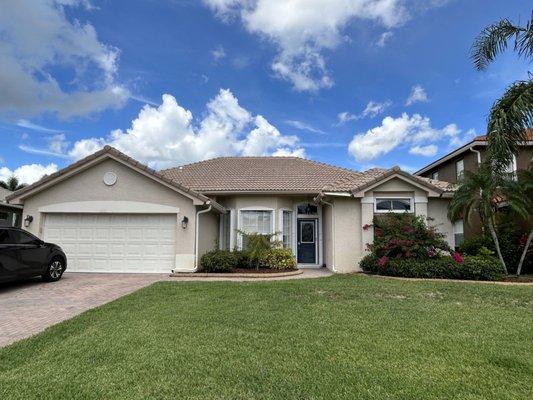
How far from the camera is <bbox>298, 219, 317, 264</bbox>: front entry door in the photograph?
1736 centimetres

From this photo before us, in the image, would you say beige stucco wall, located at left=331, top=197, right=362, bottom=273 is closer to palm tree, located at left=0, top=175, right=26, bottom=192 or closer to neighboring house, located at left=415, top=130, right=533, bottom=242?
neighboring house, located at left=415, top=130, right=533, bottom=242

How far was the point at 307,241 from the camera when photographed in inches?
688

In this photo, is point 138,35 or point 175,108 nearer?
point 138,35

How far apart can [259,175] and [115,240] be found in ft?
24.6

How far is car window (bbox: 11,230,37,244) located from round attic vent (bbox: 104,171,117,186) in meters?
3.83

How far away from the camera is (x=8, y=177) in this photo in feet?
156

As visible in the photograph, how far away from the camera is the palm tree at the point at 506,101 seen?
12156 mm

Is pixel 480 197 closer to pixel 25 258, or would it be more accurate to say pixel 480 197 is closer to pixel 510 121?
pixel 510 121

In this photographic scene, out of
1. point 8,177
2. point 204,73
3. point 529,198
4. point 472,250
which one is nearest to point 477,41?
point 529,198

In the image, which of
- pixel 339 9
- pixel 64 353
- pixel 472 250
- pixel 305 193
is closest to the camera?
pixel 64 353

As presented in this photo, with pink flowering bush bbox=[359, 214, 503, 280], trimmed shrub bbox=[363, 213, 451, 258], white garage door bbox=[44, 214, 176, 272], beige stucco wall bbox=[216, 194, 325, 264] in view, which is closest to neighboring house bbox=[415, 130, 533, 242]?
trimmed shrub bbox=[363, 213, 451, 258]

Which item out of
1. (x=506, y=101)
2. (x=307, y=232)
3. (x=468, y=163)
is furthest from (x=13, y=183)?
(x=506, y=101)

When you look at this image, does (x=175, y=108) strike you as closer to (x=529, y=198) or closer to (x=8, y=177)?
(x=529, y=198)

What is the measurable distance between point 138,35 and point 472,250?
52.8 feet
